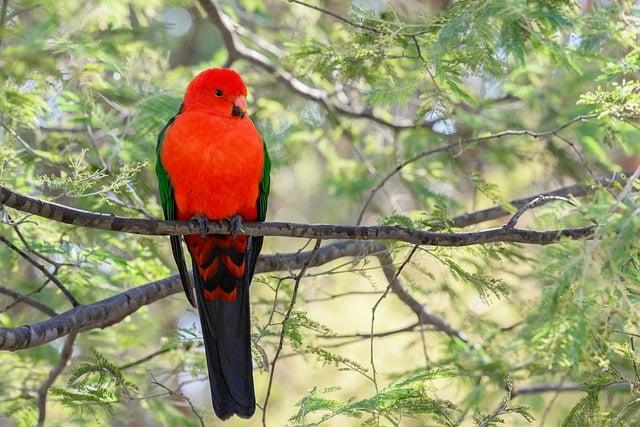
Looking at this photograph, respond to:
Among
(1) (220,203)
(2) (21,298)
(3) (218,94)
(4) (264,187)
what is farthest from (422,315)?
(2) (21,298)

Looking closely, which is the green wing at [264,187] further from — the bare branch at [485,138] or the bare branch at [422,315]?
the bare branch at [422,315]

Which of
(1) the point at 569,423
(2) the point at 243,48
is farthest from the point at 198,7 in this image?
(1) the point at 569,423

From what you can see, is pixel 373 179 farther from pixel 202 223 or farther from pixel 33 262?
pixel 33 262

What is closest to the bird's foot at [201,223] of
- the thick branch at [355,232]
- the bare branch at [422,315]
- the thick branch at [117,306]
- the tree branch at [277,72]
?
the thick branch at [355,232]

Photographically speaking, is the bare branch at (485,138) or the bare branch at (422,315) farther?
the bare branch at (422,315)

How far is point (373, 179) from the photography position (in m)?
6.90

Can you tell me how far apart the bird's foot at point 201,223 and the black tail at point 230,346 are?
1.20 feet

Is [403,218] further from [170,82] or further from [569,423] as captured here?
[170,82]

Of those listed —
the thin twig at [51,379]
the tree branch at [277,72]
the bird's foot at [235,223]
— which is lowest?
the thin twig at [51,379]

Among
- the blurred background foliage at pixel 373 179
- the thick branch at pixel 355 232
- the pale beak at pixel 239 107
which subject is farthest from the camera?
the pale beak at pixel 239 107

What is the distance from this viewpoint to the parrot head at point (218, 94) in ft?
15.8

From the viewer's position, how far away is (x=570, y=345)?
2.77 meters

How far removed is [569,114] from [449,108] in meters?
2.42

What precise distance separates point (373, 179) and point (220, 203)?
100 inches
